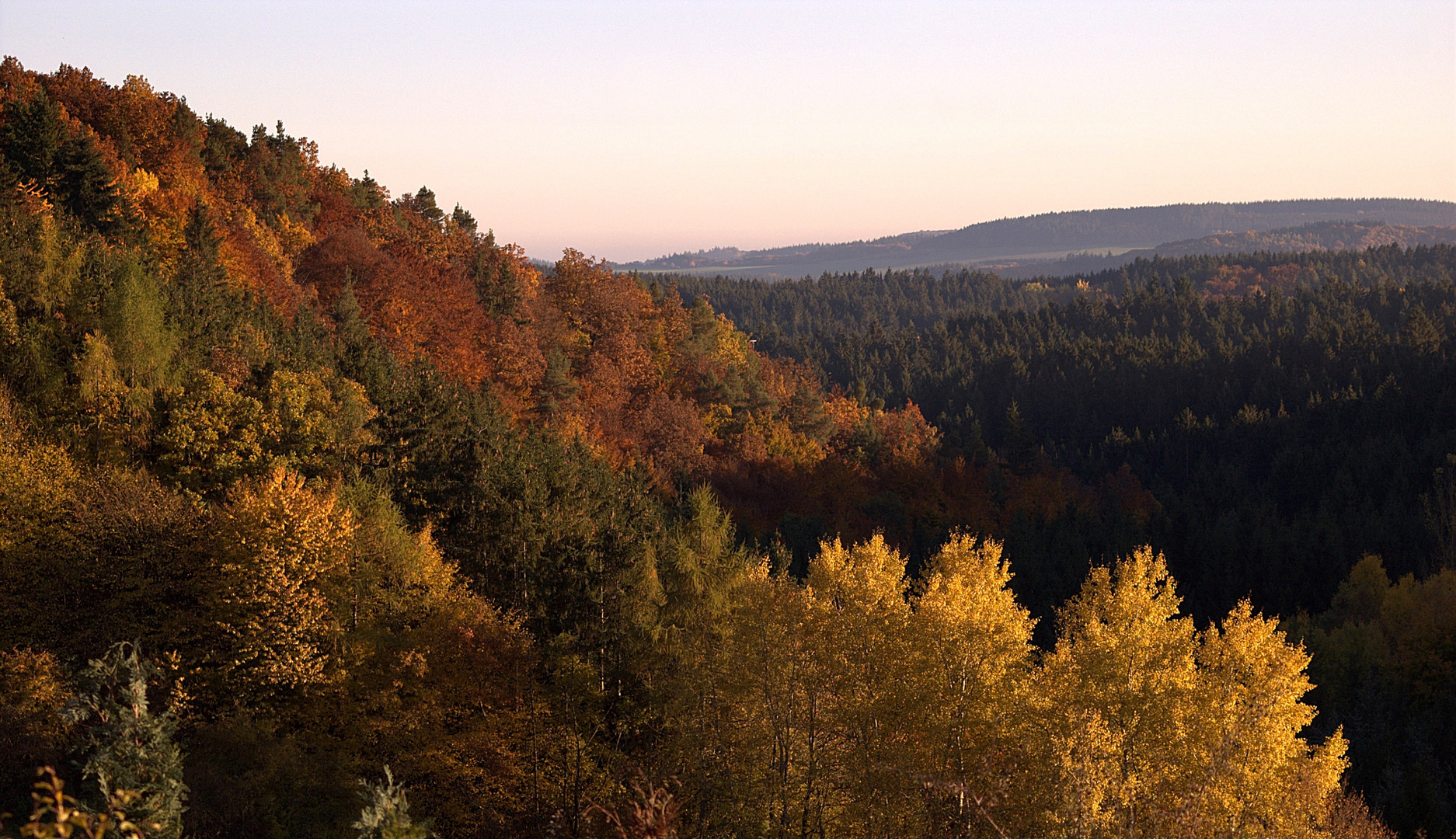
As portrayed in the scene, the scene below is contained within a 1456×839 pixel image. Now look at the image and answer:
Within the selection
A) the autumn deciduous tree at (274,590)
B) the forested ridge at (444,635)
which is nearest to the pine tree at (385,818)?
the forested ridge at (444,635)

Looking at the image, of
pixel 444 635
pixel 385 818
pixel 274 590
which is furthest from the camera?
pixel 444 635

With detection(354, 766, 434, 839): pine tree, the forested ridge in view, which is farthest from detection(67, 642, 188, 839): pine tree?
Answer: detection(354, 766, 434, 839): pine tree

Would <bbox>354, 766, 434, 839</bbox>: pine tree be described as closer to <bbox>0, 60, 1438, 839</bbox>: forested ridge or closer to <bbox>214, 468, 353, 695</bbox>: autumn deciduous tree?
<bbox>0, 60, 1438, 839</bbox>: forested ridge

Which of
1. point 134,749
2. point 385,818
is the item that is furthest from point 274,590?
point 385,818

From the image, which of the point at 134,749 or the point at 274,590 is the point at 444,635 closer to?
the point at 274,590

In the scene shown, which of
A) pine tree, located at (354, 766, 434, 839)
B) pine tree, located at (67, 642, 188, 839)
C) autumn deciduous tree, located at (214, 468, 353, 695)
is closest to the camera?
pine tree, located at (354, 766, 434, 839)

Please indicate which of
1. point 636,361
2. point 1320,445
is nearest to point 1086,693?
point 636,361

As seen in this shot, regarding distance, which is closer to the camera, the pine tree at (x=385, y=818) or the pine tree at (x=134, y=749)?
the pine tree at (x=385, y=818)

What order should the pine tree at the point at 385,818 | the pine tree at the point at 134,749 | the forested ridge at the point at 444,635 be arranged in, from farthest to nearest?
the forested ridge at the point at 444,635, the pine tree at the point at 134,749, the pine tree at the point at 385,818

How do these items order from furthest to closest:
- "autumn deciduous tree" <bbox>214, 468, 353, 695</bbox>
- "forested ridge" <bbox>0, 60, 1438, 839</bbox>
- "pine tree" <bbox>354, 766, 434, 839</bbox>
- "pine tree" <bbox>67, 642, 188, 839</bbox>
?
"autumn deciduous tree" <bbox>214, 468, 353, 695</bbox>, "forested ridge" <bbox>0, 60, 1438, 839</bbox>, "pine tree" <bbox>67, 642, 188, 839</bbox>, "pine tree" <bbox>354, 766, 434, 839</bbox>

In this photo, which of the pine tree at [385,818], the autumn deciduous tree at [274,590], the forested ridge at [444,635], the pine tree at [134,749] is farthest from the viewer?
the autumn deciduous tree at [274,590]

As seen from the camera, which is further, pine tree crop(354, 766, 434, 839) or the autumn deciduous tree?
the autumn deciduous tree

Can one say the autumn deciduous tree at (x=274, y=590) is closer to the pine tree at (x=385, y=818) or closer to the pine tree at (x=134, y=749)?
the pine tree at (x=134, y=749)

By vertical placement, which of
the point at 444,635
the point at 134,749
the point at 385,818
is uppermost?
the point at 385,818
